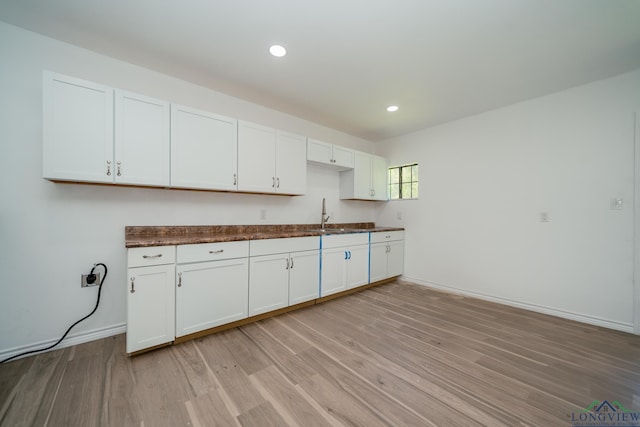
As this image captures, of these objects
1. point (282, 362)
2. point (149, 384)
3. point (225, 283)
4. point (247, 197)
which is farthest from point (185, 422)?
point (247, 197)

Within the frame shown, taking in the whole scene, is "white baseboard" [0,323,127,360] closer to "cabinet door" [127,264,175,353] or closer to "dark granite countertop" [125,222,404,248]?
"cabinet door" [127,264,175,353]

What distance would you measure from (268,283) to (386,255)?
201 cm

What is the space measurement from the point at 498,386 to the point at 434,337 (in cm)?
64

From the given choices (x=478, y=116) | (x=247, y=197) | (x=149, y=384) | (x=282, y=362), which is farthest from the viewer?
(x=478, y=116)

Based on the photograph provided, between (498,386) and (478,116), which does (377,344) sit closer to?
(498,386)

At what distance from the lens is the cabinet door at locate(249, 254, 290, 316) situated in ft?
7.89

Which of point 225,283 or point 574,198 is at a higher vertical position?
point 574,198

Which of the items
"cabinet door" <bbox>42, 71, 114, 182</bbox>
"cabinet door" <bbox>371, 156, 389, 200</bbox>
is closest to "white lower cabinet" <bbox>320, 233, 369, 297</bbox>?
"cabinet door" <bbox>371, 156, 389, 200</bbox>

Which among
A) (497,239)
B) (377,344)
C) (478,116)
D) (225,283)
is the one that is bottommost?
(377,344)

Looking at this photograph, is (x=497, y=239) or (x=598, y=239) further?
(x=497, y=239)

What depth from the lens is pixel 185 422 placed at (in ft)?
4.18

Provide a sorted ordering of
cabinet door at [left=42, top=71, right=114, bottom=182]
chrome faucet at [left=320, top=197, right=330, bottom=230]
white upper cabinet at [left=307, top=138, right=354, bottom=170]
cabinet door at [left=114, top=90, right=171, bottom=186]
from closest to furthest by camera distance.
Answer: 1. cabinet door at [left=42, top=71, right=114, bottom=182]
2. cabinet door at [left=114, top=90, right=171, bottom=186]
3. white upper cabinet at [left=307, top=138, right=354, bottom=170]
4. chrome faucet at [left=320, top=197, right=330, bottom=230]

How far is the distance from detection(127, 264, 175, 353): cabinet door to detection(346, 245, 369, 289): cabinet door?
2057mm

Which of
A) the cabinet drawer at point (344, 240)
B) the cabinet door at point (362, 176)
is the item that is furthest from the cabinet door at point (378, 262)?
the cabinet door at point (362, 176)
